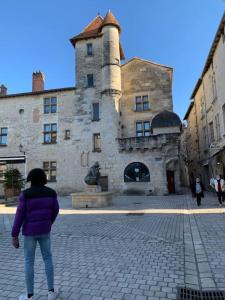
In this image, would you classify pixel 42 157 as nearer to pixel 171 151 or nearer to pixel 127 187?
pixel 127 187

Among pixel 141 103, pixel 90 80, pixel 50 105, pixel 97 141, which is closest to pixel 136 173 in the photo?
pixel 97 141

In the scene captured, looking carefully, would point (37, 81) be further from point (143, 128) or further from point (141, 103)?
point (143, 128)

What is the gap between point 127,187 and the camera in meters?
23.4

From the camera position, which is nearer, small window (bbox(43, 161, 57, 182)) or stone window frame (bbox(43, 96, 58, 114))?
small window (bbox(43, 161, 57, 182))

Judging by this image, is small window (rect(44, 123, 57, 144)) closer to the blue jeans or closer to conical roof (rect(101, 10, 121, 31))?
conical roof (rect(101, 10, 121, 31))

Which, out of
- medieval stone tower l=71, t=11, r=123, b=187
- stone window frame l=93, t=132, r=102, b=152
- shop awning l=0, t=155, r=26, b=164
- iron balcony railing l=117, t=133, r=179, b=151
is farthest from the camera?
shop awning l=0, t=155, r=26, b=164

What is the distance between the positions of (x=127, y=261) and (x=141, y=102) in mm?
23275

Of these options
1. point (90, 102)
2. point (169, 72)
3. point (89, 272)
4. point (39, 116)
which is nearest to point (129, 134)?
point (90, 102)

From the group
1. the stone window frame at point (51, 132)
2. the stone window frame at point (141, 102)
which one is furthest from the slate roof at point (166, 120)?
the stone window frame at point (51, 132)

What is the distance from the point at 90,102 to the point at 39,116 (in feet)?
18.7

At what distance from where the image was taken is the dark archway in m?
23.2

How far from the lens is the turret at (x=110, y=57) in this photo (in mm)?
24750

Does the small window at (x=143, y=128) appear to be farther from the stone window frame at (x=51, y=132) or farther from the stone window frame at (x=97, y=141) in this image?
the stone window frame at (x=51, y=132)

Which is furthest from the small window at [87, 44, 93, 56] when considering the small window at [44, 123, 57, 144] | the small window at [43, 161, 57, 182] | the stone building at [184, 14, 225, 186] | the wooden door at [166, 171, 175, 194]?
the wooden door at [166, 171, 175, 194]
